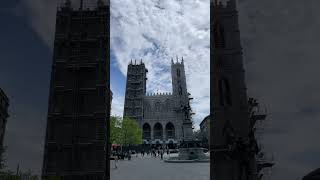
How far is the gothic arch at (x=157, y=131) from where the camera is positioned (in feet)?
283

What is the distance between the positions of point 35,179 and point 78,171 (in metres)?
2.02

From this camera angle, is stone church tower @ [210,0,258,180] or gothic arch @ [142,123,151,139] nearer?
stone church tower @ [210,0,258,180]

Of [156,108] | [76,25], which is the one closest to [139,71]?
[156,108]

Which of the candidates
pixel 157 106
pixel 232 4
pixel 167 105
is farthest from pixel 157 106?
pixel 232 4

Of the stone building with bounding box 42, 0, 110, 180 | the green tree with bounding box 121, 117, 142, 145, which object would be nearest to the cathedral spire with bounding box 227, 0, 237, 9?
the stone building with bounding box 42, 0, 110, 180

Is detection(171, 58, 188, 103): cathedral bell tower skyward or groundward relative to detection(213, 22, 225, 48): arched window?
skyward

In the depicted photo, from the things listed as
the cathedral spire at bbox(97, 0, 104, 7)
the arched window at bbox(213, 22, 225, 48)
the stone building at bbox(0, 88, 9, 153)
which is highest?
the cathedral spire at bbox(97, 0, 104, 7)

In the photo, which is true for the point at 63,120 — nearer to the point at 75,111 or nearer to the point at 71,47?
the point at 75,111

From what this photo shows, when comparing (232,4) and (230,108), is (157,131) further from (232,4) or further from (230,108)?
(230,108)

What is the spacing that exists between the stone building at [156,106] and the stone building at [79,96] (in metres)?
67.0

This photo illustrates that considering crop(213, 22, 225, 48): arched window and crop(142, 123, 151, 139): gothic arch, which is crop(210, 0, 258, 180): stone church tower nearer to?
crop(213, 22, 225, 48): arched window

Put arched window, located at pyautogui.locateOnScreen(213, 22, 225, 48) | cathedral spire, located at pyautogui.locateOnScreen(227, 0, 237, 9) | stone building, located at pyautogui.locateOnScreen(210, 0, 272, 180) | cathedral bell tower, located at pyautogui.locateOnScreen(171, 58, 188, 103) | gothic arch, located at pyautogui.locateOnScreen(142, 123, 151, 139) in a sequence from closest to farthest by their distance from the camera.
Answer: stone building, located at pyautogui.locateOnScreen(210, 0, 272, 180) → arched window, located at pyautogui.locateOnScreen(213, 22, 225, 48) → cathedral spire, located at pyautogui.locateOnScreen(227, 0, 237, 9) → cathedral bell tower, located at pyautogui.locateOnScreen(171, 58, 188, 103) → gothic arch, located at pyautogui.locateOnScreen(142, 123, 151, 139)

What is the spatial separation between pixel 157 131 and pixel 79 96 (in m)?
71.6

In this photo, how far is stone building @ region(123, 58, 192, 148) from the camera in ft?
276
